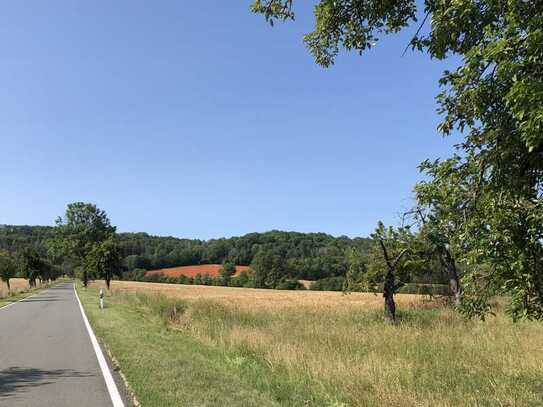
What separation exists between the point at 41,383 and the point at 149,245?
150 meters

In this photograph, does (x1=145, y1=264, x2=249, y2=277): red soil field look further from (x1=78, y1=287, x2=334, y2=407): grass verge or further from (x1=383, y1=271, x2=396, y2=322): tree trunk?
(x1=78, y1=287, x2=334, y2=407): grass verge

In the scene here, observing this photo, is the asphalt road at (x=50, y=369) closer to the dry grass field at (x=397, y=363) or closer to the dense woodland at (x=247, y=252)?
the dry grass field at (x=397, y=363)

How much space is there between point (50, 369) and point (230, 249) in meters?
130

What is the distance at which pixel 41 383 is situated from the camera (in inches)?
327

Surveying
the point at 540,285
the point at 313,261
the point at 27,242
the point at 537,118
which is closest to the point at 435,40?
the point at 537,118

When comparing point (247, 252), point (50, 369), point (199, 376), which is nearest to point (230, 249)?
point (247, 252)

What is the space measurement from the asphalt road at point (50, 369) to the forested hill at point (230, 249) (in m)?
86.5

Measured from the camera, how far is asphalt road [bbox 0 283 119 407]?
7195 mm

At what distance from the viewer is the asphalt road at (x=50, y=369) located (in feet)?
23.6

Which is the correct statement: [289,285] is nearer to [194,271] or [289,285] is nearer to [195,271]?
[195,271]

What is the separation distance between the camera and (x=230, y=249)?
139 m

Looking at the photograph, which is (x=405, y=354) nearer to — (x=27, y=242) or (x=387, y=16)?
(x=387, y=16)

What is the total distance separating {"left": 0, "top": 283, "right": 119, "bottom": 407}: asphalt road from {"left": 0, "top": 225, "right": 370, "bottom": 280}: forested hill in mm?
86487

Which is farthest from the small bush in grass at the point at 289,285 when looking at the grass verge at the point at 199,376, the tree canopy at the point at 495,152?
the tree canopy at the point at 495,152
